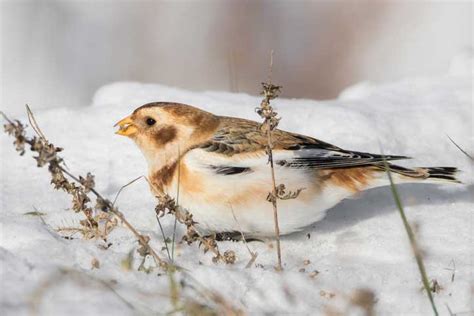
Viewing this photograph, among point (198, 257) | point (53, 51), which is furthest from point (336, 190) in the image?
point (53, 51)

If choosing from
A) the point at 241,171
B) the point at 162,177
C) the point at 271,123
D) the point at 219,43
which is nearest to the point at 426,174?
the point at 241,171

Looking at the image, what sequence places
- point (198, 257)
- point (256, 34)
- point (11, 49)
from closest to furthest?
1. point (198, 257)
2. point (11, 49)
3. point (256, 34)

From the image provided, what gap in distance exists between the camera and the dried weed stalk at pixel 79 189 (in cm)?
328

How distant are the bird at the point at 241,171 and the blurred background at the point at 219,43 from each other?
20.2ft

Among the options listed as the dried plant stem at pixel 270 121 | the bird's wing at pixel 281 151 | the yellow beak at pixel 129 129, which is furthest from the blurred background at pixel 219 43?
the dried plant stem at pixel 270 121

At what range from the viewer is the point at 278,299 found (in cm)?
331

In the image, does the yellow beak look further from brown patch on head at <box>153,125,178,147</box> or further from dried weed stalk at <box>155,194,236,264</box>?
dried weed stalk at <box>155,194,236,264</box>

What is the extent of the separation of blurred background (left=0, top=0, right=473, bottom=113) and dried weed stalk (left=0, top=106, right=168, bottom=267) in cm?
647

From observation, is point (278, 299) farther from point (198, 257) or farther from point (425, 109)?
point (425, 109)

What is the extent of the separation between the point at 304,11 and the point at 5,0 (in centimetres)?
429

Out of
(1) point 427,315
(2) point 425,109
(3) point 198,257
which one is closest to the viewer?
(1) point 427,315

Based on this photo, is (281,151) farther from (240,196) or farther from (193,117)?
(193,117)

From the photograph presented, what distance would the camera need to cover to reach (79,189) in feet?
12.8

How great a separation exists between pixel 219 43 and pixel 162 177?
7.90 metres
